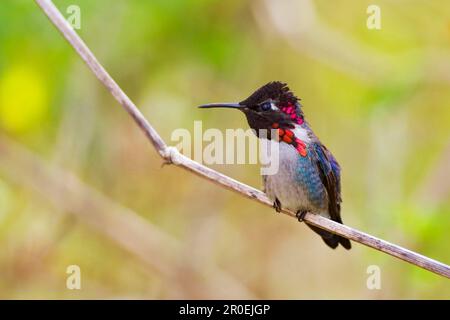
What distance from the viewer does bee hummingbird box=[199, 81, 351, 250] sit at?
441cm

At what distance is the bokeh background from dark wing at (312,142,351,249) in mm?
819

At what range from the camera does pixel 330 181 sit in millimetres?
4824


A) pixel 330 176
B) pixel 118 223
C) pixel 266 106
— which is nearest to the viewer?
pixel 266 106

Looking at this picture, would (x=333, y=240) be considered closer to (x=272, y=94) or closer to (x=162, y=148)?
(x=272, y=94)

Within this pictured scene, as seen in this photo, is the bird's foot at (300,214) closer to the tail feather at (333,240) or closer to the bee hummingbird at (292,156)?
the bee hummingbird at (292,156)

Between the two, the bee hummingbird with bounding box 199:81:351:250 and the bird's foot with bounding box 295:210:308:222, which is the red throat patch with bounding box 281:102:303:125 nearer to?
the bee hummingbird with bounding box 199:81:351:250

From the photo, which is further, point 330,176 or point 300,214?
point 330,176

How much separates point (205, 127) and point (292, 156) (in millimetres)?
2348

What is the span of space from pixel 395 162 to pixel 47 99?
10.5 ft

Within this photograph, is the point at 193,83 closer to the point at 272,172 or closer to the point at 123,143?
the point at 123,143

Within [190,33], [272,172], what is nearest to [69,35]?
A: [272,172]

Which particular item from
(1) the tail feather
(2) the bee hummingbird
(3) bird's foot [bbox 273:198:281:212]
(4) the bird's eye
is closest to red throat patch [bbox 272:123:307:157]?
(2) the bee hummingbird

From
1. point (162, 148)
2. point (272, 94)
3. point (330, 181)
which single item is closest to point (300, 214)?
point (330, 181)

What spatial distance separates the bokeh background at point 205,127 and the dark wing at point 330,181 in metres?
0.82
